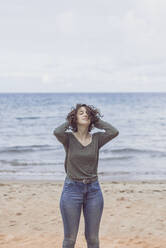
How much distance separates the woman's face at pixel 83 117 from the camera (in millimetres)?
3800

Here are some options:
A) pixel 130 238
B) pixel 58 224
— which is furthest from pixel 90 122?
pixel 58 224

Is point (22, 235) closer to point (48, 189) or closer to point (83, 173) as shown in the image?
point (83, 173)

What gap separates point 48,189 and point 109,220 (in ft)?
10.3

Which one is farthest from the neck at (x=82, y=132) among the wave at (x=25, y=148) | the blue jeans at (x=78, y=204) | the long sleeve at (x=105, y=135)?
the wave at (x=25, y=148)

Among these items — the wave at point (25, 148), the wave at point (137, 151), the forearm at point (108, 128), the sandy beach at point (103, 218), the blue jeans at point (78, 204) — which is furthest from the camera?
the wave at point (25, 148)

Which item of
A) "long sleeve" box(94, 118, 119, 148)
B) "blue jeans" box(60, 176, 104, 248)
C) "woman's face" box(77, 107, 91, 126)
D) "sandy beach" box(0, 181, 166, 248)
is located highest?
"woman's face" box(77, 107, 91, 126)

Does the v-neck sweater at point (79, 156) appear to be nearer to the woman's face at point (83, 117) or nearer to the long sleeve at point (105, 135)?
the long sleeve at point (105, 135)

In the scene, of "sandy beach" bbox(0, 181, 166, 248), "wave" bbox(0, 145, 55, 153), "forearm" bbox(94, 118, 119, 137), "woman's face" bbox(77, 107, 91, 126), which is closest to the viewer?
"woman's face" bbox(77, 107, 91, 126)

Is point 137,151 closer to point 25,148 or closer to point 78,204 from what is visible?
point 25,148

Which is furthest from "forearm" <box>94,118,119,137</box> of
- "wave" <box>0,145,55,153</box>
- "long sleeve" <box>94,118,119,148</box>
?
"wave" <box>0,145,55,153</box>

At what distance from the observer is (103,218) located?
672 cm

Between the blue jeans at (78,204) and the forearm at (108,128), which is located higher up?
the forearm at (108,128)

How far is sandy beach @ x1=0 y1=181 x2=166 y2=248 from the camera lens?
18.3ft

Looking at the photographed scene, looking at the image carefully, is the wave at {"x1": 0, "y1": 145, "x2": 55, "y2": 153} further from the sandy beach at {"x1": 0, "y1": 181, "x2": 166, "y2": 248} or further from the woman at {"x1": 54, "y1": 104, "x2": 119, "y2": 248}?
the woman at {"x1": 54, "y1": 104, "x2": 119, "y2": 248}
